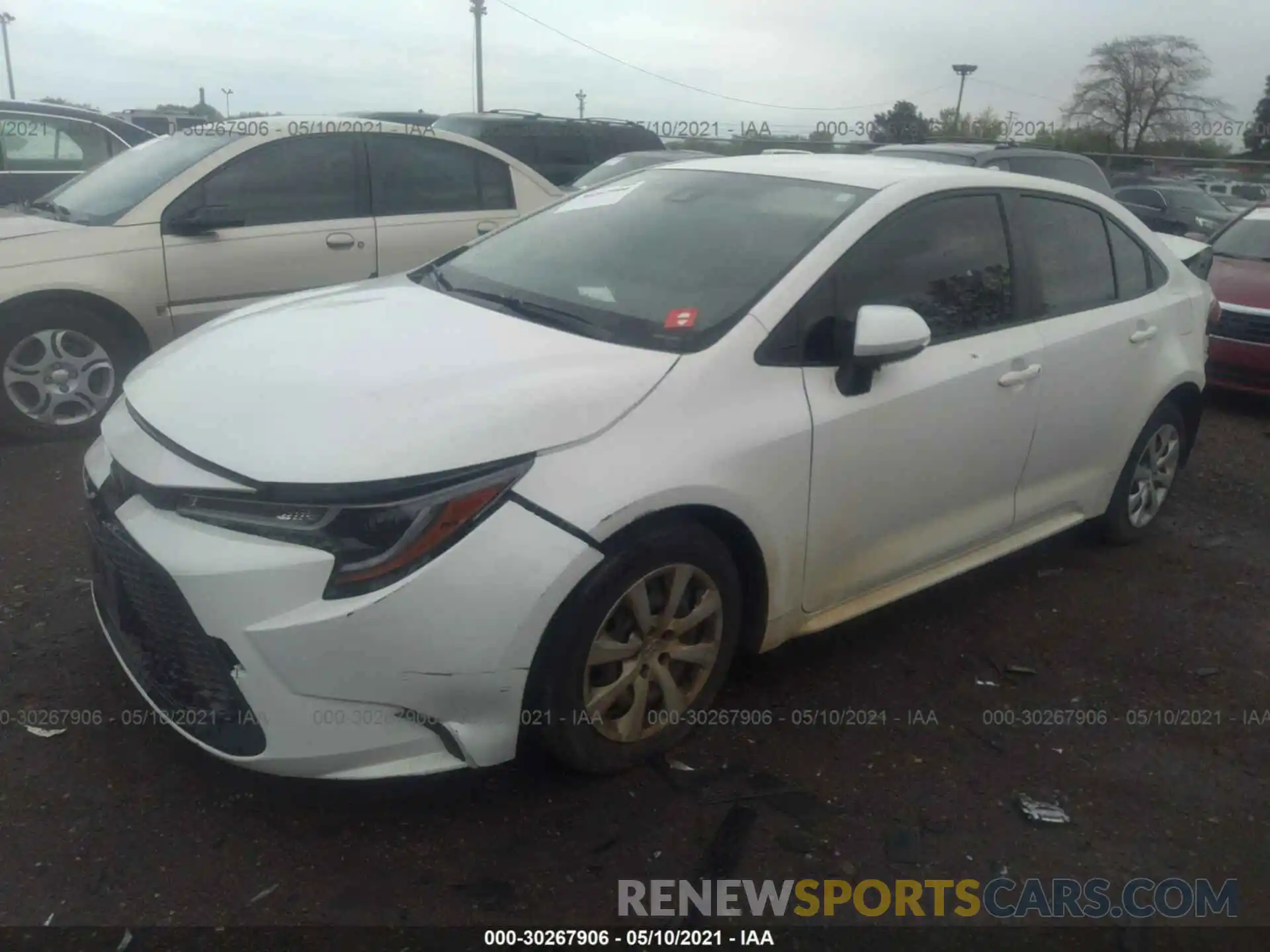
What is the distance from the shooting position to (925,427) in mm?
3441

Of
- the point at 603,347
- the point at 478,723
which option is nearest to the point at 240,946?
the point at 478,723

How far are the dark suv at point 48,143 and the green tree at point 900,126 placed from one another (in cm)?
1068

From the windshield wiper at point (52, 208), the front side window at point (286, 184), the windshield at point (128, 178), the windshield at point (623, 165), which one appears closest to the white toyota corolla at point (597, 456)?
the front side window at point (286, 184)

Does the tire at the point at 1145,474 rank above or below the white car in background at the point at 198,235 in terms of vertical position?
below

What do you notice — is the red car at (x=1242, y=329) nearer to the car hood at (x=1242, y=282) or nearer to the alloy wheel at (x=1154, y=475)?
the car hood at (x=1242, y=282)

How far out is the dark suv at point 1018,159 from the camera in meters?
9.56

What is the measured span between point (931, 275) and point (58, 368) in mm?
4186

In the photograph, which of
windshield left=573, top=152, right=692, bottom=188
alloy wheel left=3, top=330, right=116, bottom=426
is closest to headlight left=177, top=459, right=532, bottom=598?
alloy wheel left=3, top=330, right=116, bottom=426

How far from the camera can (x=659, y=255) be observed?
3.49 meters

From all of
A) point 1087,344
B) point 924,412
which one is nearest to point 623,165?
point 1087,344

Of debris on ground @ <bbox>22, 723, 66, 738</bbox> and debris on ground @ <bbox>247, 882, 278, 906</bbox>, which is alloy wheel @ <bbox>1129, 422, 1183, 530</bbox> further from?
debris on ground @ <bbox>22, 723, 66, 738</bbox>

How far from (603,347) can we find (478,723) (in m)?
1.07

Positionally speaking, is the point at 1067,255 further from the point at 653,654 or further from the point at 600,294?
the point at 653,654

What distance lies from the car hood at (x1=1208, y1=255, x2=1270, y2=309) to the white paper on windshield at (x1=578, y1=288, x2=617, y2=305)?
577 cm
